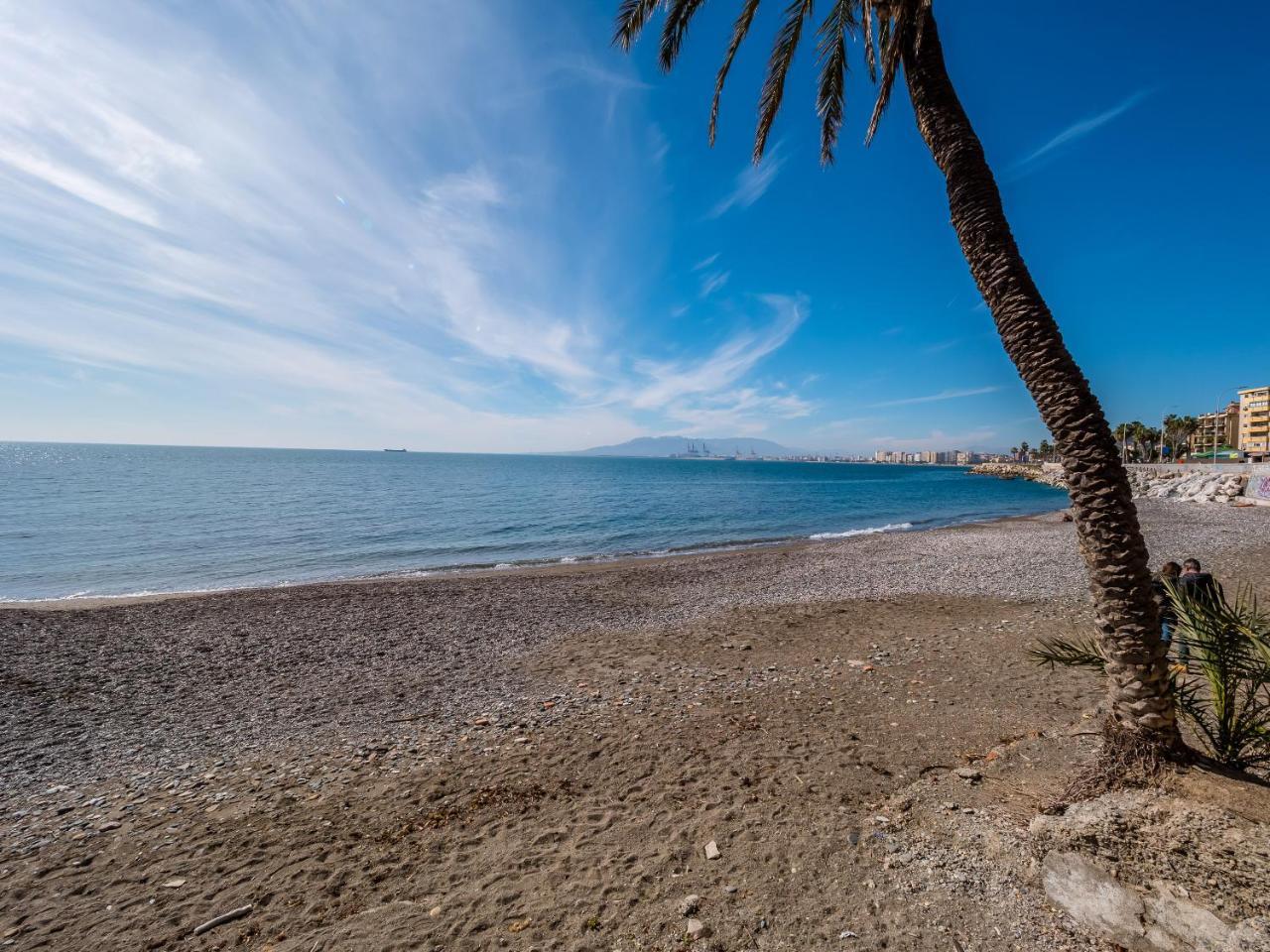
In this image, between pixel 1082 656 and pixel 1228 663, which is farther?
pixel 1082 656

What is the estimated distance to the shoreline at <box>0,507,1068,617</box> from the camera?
54.2 feet

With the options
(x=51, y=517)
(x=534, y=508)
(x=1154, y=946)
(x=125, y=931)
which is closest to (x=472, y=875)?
(x=125, y=931)

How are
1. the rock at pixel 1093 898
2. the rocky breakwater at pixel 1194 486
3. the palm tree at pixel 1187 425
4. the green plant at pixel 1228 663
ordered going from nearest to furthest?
the rock at pixel 1093 898 → the green plant at pixel 1228 663 → the rocky breakwater at pixel 1194 486 → the palm tree at pixel 1187 425

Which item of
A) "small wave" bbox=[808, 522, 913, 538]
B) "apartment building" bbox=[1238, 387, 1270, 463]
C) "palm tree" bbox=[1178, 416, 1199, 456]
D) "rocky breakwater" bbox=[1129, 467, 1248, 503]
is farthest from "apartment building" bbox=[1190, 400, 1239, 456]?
"small wave" bbox=[808, 522, 913, 538]

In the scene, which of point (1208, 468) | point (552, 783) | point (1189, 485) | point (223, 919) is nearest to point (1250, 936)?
point (552, 783)

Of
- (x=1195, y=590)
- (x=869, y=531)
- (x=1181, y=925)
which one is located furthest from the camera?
(x=869, y=531)

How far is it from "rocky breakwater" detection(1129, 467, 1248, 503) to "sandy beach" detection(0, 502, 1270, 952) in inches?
1645

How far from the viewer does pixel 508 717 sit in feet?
24.0

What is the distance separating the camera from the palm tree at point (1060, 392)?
13.6 ft

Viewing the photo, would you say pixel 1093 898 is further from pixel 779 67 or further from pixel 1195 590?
pixel 779 67

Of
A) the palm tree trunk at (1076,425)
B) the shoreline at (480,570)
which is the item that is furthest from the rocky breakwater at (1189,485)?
the palm tree trunk at (1076,425)

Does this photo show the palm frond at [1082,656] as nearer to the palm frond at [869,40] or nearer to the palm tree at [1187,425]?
the palm frond at [869,40]

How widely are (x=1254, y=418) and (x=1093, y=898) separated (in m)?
160

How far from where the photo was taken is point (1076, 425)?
431cm
